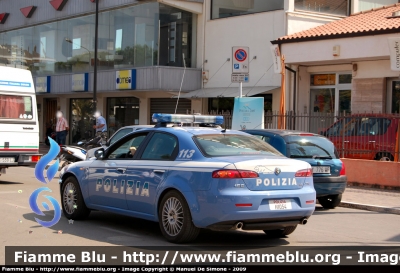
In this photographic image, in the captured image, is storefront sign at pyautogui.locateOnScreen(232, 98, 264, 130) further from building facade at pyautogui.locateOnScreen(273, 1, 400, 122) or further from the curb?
the curb

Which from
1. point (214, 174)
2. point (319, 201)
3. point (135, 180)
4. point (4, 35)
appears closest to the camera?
point (214, 174)

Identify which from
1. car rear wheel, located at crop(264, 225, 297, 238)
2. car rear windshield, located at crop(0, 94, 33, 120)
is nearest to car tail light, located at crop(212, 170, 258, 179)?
car rear wheel, located at crop(264, 225, 297, 238)

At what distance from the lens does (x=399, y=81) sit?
68.1ft

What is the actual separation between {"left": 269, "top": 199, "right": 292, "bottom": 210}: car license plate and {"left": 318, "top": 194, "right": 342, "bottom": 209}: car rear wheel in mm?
4772

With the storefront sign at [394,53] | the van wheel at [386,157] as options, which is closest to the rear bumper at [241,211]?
the van wheel at [386,157]

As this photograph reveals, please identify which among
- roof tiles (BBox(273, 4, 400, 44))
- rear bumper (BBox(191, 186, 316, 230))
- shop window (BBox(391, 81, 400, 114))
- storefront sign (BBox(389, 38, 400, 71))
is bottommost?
rear bumper (BBox(191, 186, 316, 230))

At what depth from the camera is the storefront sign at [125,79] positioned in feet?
86.4

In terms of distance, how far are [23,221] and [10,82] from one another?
23.1 ft

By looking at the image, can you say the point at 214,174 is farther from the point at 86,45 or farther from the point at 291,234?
the point at 86,45

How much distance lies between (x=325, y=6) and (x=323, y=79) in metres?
3.30

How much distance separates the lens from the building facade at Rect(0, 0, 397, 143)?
23.6 meters

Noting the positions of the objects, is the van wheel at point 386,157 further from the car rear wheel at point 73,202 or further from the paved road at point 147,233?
the car rear wheel at point 73,202

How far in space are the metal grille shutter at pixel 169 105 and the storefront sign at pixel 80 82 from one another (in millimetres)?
3345

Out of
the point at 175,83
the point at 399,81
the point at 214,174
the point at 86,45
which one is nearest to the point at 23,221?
the point at 214,174
